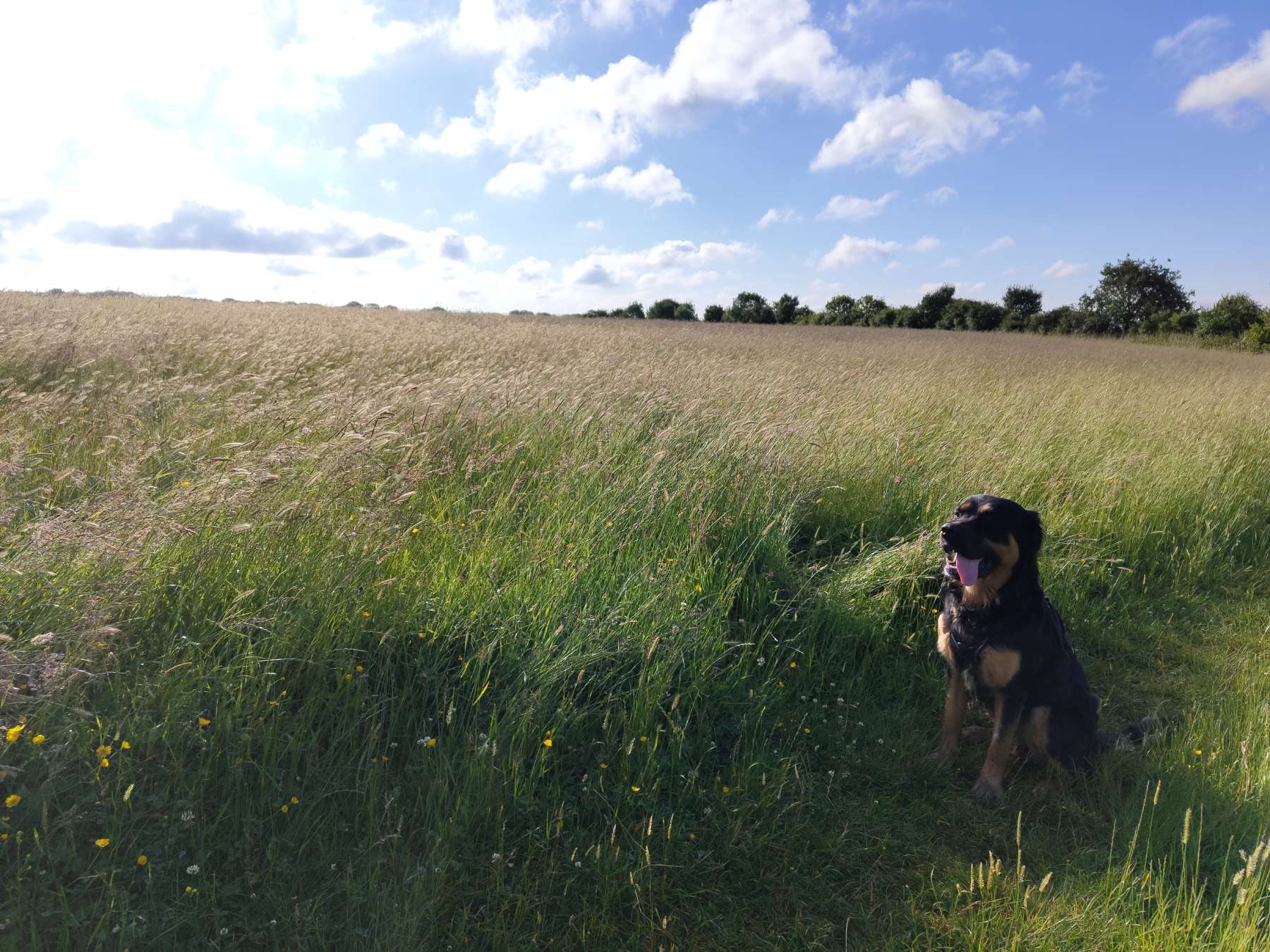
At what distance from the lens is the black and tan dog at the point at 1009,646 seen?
2.90m

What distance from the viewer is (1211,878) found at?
2541 mm

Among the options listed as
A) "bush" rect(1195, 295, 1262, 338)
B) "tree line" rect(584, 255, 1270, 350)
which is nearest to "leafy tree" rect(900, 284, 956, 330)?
"tree line" rect(584, 255, 1270, 350)

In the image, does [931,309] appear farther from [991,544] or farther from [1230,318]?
[991,544]

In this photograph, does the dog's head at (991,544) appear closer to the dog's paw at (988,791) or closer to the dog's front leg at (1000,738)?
the dog's front leg at (1000,738)

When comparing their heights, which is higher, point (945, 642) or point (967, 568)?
point (967, 568)

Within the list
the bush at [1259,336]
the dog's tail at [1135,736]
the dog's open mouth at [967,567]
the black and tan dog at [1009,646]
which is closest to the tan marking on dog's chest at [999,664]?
the black and tan dog at [1009,646]

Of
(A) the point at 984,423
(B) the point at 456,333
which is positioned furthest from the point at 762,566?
(B) the point at 456,333

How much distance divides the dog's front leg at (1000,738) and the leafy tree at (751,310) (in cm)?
4368

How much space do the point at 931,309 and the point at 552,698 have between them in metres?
44.5

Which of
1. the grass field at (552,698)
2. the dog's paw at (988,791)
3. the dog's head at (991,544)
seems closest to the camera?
the grass field at (552,698)

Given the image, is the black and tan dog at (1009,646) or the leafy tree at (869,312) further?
the leafy tree at (869,312)

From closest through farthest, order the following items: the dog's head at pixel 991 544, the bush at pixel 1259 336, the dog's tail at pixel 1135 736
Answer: the dog's head at pixel 991 544 < the dog's tail at pixel 1135 736 < the bush at pixel 1259 336

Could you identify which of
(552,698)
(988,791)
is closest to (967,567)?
(988,791)

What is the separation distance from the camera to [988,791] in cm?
298
